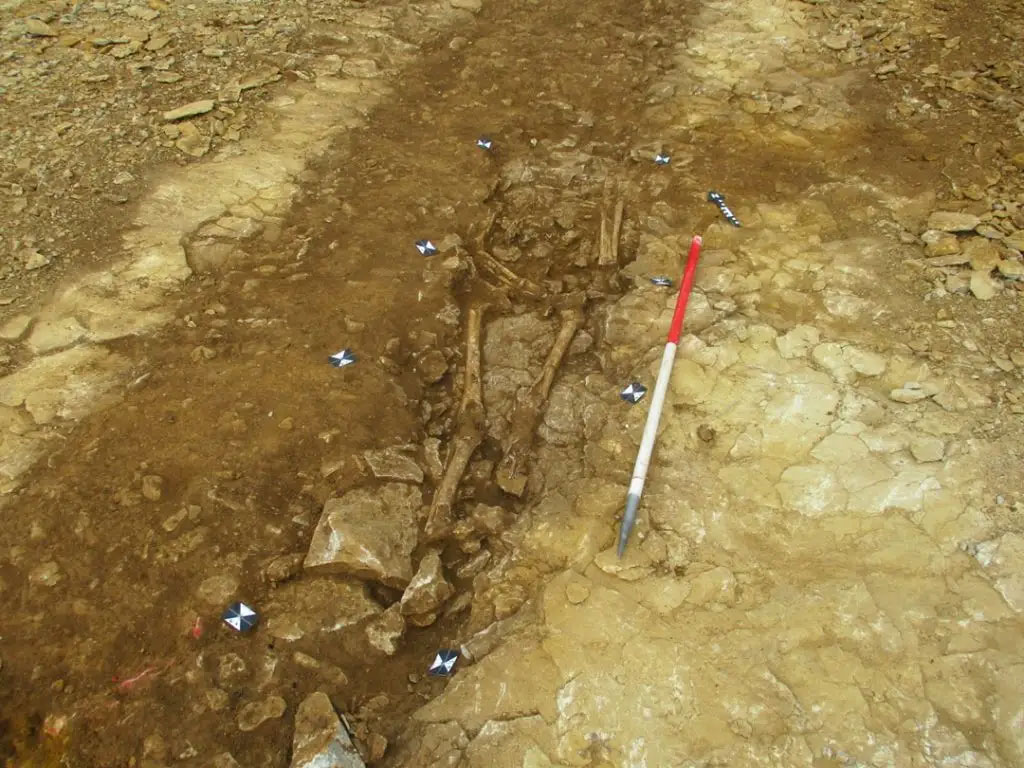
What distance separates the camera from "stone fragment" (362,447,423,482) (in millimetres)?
3350

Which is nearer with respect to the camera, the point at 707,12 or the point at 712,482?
the point at 712,482

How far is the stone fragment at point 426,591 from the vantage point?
2.98 metres

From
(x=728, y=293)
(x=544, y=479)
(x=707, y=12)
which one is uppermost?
(x=707, y=12)

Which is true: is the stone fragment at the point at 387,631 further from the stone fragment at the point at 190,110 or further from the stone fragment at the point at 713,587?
the stone fragment at the point at 190,110

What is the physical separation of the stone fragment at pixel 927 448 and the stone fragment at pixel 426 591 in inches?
85.8

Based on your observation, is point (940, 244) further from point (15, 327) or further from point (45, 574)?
point (15, 327)

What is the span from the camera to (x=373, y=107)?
18.5ft

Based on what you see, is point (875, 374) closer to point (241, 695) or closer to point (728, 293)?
point (728, 293)

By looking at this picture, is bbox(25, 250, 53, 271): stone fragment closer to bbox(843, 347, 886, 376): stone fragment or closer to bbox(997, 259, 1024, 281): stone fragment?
bbox(843, 347, 886, 376): stone fragment

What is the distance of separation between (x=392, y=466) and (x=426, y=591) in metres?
0.65

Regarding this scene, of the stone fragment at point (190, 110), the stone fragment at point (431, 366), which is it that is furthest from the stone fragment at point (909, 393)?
the stone fragment at point (190, 110)

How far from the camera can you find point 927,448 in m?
3.16

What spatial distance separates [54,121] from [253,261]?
2175 mm

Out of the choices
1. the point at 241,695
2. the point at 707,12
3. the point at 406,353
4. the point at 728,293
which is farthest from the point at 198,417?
the point at 707,12
